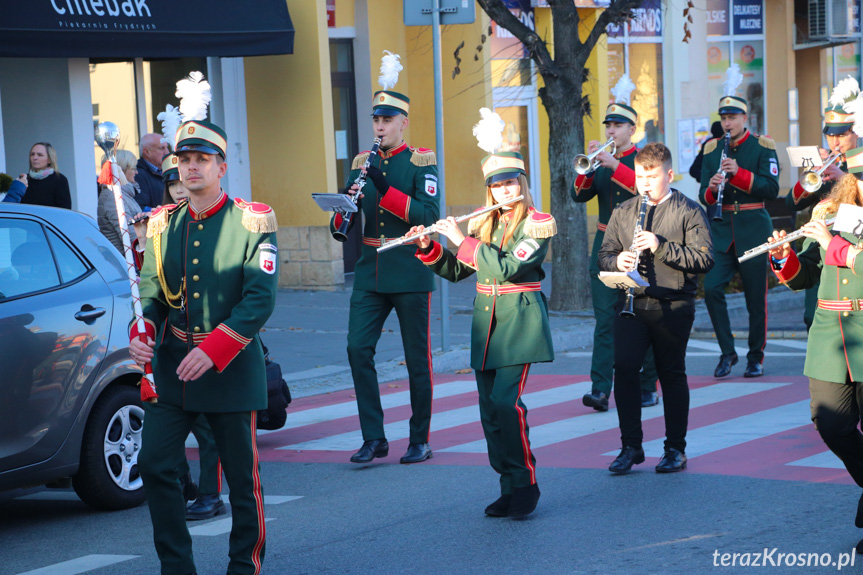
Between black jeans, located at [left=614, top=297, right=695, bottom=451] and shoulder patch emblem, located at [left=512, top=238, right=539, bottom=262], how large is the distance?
1121 millimetres

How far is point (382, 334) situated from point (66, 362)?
7.43m

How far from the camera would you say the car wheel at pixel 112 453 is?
6.80m

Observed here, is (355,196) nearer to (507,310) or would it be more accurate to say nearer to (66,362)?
(507,310)

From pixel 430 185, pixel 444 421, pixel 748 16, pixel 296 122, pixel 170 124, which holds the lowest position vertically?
pixel 444 421

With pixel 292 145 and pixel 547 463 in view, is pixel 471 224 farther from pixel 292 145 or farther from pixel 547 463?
pixel 292 145

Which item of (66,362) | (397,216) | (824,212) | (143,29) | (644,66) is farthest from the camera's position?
(644,66)

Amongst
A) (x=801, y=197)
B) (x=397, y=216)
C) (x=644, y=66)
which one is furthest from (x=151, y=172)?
(x=644, y=66)

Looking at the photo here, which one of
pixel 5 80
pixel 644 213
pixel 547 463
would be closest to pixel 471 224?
pixel 644 213

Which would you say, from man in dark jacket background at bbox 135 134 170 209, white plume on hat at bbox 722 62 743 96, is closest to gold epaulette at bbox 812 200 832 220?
white plume on hat at bbox 722 62 743 96

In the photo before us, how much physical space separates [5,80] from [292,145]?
4073 mm

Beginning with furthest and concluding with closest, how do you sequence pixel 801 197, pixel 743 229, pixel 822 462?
pixel 743 229, pixel 801 197, pixel 822 462

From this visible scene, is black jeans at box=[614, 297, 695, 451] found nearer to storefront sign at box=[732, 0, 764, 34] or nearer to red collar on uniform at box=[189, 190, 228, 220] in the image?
red collar on uniform at box=[189, 190, 228, 220]

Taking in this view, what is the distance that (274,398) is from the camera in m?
8.03

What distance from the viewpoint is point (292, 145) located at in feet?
56.5
